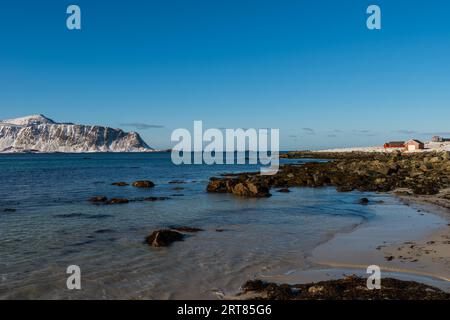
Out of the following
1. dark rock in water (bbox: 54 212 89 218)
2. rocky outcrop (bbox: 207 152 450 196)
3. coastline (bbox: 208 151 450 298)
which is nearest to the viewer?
coastline (bbox: 208 151 450 298)

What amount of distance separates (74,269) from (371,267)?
29.7ft

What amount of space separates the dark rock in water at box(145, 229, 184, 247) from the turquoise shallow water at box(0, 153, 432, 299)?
417mm

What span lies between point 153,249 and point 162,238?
0.83 metres

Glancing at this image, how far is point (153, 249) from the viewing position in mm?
14117

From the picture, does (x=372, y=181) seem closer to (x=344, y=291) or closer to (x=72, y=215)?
(x=72, y=215)

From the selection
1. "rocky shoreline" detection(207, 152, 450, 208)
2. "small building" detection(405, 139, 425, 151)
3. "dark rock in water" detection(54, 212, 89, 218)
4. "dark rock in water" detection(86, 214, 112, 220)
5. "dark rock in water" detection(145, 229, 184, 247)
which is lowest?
"dark rock in water" detection(86, 214, 112, 220)

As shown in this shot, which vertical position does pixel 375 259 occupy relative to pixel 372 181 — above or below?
below

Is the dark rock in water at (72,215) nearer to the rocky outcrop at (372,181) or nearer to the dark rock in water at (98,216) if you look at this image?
the dark rock in water at (98,216)

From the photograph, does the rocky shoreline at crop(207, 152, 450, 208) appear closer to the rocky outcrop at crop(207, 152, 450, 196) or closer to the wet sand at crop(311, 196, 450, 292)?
the rocky outcrop at crop(207, 152, 450, 196)

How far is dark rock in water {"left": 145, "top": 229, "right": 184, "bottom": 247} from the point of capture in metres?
14.6

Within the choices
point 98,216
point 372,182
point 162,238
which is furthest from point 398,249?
point 372,182

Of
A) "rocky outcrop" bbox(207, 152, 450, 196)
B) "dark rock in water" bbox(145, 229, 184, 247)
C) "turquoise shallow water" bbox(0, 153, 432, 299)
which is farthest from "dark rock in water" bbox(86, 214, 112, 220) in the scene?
"rocky outcrop" bbox(207, 152, 450, 196)

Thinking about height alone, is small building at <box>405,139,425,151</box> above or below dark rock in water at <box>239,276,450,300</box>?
above

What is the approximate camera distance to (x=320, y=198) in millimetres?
30016
